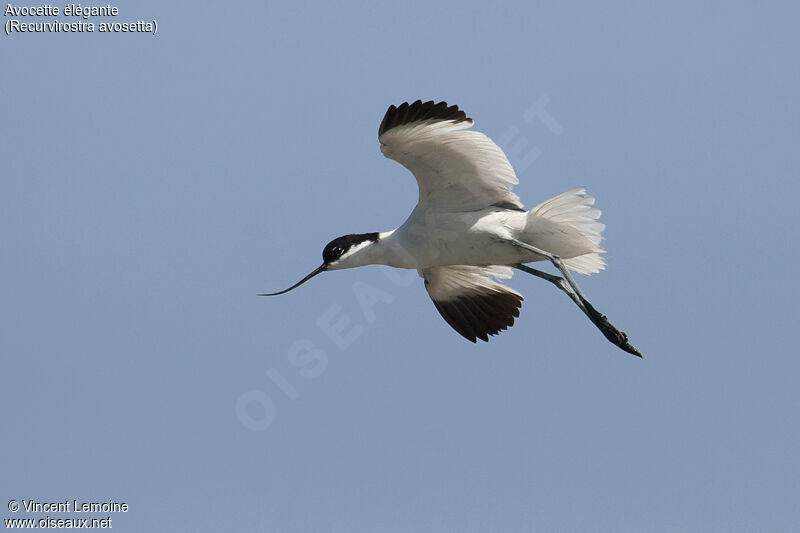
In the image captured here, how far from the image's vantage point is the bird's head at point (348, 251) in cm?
1182

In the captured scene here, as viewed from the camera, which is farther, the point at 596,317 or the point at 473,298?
the point at 473,298

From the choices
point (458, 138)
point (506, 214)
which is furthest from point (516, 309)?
point (458, 138)

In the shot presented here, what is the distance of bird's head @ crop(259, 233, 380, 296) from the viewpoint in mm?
11820

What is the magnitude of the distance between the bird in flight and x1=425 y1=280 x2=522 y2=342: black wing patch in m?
0.58

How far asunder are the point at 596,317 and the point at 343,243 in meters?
2.71

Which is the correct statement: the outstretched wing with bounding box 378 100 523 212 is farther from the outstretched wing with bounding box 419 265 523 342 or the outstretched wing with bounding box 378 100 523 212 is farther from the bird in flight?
the outstretched wing with bounding box 419 265 523 342

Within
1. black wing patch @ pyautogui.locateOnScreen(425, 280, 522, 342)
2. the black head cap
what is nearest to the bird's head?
the black head cap

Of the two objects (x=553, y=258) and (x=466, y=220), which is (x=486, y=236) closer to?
(x=466, y=220)

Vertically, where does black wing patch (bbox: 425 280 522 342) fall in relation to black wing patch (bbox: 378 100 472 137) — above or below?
below

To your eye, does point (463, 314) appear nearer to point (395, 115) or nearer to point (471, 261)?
point (471, 261)

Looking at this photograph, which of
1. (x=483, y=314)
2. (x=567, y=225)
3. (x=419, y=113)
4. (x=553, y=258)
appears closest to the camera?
(x=419, y=113)

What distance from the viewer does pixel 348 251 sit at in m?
11.9

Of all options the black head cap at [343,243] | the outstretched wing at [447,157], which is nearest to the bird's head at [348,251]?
the black head cap at [343,243]

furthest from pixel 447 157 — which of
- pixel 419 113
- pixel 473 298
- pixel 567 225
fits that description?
pixel 473 298
